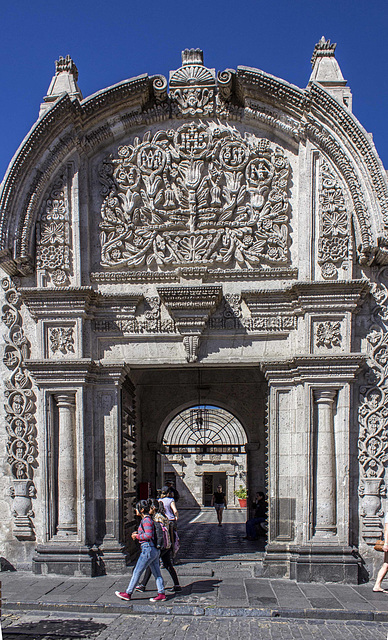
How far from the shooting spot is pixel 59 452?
7.23 meters

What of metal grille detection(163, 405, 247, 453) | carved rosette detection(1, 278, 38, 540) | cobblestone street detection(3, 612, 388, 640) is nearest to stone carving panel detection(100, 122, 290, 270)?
carved rosette detection(1, 278, 38, 540)

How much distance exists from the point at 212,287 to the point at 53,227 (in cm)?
210

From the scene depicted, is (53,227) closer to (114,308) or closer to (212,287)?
(114,308)

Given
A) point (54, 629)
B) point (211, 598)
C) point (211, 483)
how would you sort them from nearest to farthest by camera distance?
point (54, 629) < point (211, 598) < point (211, 483)

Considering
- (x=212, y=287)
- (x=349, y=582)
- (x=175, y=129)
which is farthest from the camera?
(x=175, y=129)

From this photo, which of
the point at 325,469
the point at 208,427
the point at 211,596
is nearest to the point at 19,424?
the point at 211,596

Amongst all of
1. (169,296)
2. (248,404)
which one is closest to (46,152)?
(169,296)

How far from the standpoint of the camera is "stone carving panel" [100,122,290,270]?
7.43 meters

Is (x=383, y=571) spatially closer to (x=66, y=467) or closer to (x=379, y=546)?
(x=379, y=546)

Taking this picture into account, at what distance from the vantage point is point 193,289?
281 inches

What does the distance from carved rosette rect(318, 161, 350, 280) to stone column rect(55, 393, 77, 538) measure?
11.1 feet

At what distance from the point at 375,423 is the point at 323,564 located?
1.64 meters

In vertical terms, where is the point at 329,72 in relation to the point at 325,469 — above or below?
above

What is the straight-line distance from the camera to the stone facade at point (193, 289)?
701 centimetres
